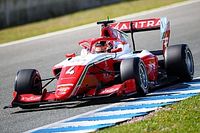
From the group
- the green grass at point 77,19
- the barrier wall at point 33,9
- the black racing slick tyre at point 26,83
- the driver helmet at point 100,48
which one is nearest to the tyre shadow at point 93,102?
the black racing slick tyre at point 26,83

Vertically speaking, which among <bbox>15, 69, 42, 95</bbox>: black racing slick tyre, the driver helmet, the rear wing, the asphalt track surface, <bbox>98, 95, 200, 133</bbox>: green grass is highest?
the rear wing

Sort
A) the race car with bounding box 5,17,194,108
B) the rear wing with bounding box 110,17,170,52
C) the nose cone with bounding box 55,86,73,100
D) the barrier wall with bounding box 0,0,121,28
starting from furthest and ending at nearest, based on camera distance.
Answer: the barrier wall with bounding box 0,0,121,28 → the rear wing with bounding box 110,17,170,52 → the race car with bounding box 5,17,194,108 → the nose cone with bounding box 55,86,73,100

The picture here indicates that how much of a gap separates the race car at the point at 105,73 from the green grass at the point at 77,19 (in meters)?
13.0

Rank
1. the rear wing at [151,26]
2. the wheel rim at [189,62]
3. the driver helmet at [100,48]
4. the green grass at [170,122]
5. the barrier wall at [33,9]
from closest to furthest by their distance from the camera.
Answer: the green grass at [170,122]
the driver helmet at [100,48]
the wheel rim at [189,62]
the rear wing at [151,26]
the barrier wall at [33,9]

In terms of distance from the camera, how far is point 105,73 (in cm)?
1123

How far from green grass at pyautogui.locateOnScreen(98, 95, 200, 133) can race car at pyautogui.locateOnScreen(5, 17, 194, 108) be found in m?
1.49

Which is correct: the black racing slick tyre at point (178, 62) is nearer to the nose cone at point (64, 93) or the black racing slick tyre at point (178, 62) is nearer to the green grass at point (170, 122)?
the nose cone at point (64, 93)

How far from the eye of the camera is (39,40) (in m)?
23.1

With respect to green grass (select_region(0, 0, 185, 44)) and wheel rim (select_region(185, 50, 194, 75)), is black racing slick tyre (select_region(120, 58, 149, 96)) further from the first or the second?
green grass (select_region(0, 0, 185, 44))

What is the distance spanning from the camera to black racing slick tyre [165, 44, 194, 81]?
467 inches

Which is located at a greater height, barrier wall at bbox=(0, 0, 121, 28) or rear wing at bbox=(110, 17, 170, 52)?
rear wing at bbox=(110, 17, 170, 52)

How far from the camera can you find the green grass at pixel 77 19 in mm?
25484

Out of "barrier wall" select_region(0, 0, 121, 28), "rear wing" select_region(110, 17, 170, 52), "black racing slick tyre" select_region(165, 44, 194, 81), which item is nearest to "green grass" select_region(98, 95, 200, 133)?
"black racing slick tyre" select_region(165, 44, 194, 81)

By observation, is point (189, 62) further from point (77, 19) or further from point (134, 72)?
point (77, 19)
